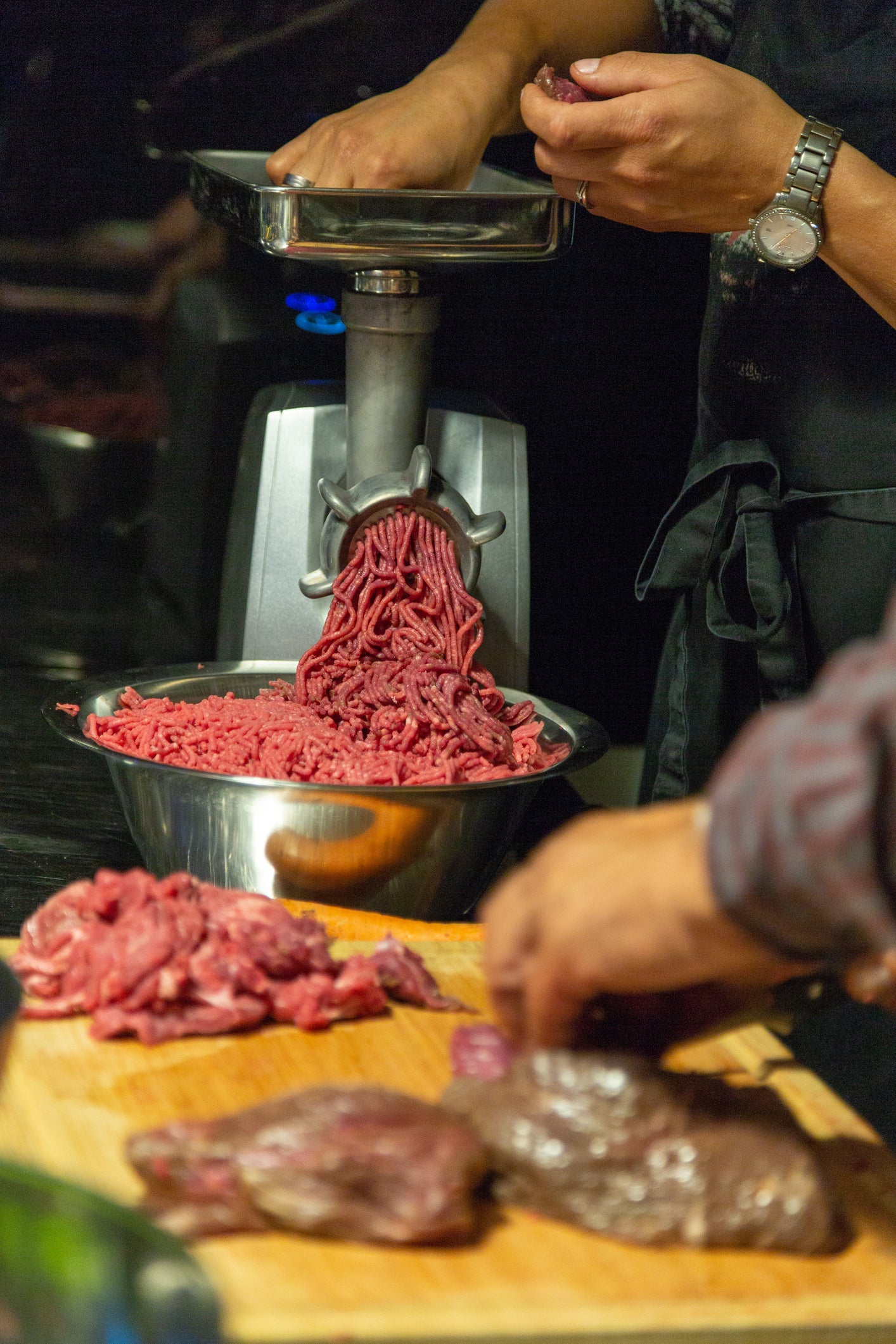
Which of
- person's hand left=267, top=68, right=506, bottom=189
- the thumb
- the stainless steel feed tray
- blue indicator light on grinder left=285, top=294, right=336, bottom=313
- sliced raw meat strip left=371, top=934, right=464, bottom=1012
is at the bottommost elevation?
→ sliced raw meat strip left=371, top=934, right=464, bottom=1012

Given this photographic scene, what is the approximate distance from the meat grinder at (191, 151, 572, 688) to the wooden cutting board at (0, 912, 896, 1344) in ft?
2.32

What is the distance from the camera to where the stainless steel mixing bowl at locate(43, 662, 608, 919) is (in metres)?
1.34

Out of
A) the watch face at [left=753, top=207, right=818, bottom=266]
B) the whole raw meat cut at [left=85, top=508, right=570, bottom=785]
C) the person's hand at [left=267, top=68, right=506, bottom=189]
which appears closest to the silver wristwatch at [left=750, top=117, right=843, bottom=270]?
the watch face at [left=753, top=207, right=818, bottom=266]

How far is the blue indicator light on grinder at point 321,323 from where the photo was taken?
2.11 metres

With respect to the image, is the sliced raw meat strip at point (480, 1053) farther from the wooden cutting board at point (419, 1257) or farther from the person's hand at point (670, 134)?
the person's hand at point (670, 134)

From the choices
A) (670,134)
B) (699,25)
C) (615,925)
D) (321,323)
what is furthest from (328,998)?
(699,25)

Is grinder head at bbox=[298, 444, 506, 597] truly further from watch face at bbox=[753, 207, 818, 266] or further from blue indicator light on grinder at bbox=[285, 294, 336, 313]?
blue indicator light on grinder at bbox=[285, 294, 336, 313]

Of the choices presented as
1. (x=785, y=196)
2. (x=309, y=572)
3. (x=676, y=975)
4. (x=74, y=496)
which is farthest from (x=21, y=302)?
(x=676, y=975)

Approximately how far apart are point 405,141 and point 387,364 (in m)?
0.26

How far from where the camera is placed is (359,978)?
1.17 metres

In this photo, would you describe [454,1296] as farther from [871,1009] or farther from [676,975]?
[871,1009]

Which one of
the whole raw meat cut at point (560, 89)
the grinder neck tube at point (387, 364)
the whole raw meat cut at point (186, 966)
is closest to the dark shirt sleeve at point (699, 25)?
the whole raw meat cut at point (560, 89)

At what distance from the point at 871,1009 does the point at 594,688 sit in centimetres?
90

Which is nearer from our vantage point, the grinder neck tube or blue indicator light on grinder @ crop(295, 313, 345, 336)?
the grinder neck tube
